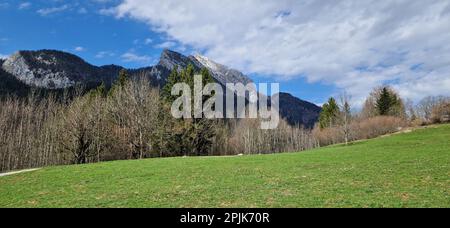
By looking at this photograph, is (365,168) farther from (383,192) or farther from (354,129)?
(354,129)

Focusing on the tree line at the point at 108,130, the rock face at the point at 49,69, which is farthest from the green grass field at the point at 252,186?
the rock face at the point at 49,69

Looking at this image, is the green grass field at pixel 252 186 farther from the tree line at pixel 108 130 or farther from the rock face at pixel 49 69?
the rock face at pixel 49 69

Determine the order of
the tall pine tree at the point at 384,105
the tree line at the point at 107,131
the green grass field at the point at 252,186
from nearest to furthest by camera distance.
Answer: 1. the green grass field at the point at 252,186
2. the tree line at the point at 107,131
3. the tall pine tree at the point at 384,105

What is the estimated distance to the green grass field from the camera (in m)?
15.1

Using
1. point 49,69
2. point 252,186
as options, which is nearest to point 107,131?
point 252,186

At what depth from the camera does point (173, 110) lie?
202 ft

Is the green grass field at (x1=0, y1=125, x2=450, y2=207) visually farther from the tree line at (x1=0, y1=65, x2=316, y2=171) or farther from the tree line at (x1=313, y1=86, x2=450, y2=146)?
the tree line at (x1=313, y1=86, x2=450, y2=146)

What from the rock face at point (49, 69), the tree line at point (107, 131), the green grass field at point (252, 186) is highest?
the rock face at point (49, 69)

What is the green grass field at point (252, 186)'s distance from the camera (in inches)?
595

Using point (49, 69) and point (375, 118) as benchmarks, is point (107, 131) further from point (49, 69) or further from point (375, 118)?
point (49, 69)
